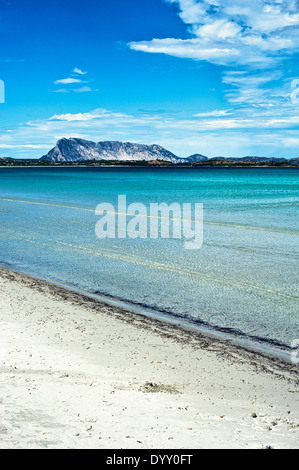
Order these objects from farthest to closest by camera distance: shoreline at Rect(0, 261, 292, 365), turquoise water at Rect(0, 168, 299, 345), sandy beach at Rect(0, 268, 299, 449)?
turquoise water at Rect(0, 168, 299, 345) < shoreline at Rect(0, 261, 292, 365) < sandy beach at Rect(0, 268, 299, 449)

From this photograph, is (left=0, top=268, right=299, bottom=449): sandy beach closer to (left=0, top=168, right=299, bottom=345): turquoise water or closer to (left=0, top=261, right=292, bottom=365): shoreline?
(left=0, top=261, right=292, bottom=365): shoreline

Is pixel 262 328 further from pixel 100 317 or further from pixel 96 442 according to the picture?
pixel 96 442

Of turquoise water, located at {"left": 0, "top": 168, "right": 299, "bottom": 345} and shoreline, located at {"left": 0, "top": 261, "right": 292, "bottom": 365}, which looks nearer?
shoreline, located at {"left": 0, "top": 261, "right": 292, "bottom": 365}

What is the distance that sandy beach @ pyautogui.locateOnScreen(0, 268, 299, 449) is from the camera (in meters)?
4.90

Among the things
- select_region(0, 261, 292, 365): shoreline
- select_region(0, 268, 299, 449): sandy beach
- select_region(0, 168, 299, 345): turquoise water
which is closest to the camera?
select_region(0, 268, 299, 449): sandy beach

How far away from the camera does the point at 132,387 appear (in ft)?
20.2

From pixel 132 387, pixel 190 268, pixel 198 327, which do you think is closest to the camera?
pixel 132 387

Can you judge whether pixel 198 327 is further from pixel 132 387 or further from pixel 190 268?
pixel 190 268

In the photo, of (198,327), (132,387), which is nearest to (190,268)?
(198,327)

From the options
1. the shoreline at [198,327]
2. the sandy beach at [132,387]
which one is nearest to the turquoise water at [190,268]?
the shoreline at [198,327]

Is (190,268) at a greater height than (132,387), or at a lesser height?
greater

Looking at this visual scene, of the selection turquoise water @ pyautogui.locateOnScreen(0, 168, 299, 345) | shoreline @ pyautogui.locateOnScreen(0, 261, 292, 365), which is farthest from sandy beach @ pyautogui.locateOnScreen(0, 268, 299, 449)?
turquoise water @ pyautogui.locateOnScreen(0, 168, 299, 345)

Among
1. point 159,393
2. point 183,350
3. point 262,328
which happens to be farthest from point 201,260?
point 159,393

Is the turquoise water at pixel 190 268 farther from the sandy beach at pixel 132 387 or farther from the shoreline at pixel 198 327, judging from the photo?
the sandy beach at pixel 132 387
